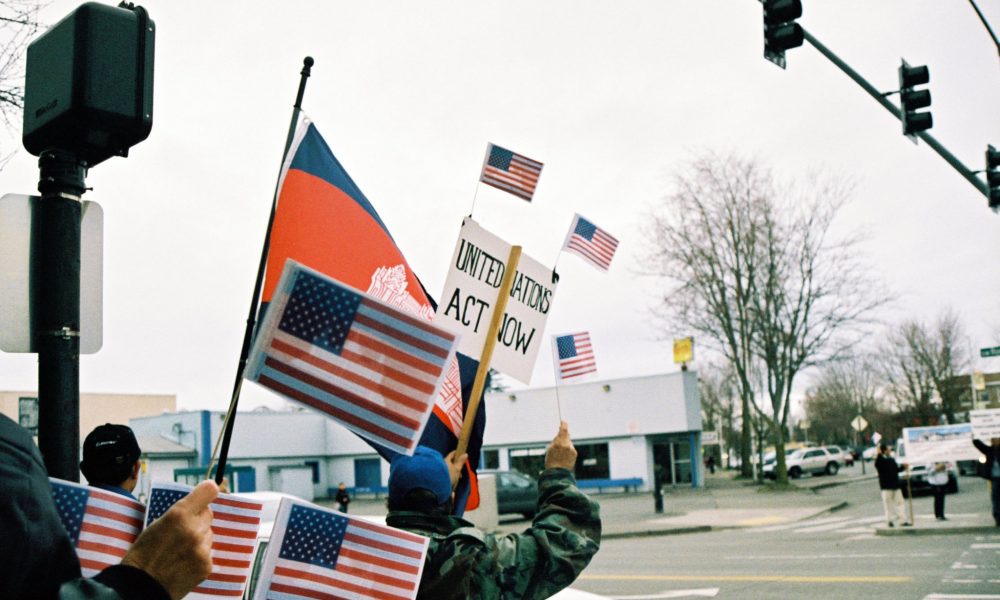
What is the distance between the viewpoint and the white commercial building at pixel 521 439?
40875 millimetres

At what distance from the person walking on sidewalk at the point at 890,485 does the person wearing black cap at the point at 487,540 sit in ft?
54.4

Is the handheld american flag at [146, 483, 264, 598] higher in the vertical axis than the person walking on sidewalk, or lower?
higher

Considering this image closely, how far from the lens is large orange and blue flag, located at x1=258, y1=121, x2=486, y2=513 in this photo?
11.6 feet

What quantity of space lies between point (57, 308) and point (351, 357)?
1.28 m

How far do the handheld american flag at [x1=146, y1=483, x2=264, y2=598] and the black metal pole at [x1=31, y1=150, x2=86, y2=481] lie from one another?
2.43 ft

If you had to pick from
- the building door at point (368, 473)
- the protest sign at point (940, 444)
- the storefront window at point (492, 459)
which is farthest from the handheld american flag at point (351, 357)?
the building door at point (368, 473)

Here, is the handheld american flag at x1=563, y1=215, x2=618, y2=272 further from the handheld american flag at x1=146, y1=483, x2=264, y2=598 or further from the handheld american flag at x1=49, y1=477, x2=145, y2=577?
the handheld american flag at x1=49, y1=477, x2=145, y2=577

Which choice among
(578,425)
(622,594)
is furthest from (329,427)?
(622,594)

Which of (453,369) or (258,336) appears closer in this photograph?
(258,336)

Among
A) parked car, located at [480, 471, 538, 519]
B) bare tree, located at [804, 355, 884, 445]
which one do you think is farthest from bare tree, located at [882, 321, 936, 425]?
parked car, located at [480, 471, 538, 519]

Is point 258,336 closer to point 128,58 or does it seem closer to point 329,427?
point 128,58

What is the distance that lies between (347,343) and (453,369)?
1542 mm

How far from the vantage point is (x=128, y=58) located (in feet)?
10.5

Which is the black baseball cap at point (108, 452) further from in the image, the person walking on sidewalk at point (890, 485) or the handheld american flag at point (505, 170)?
the person walking on sidewalk at point (890, 485)
